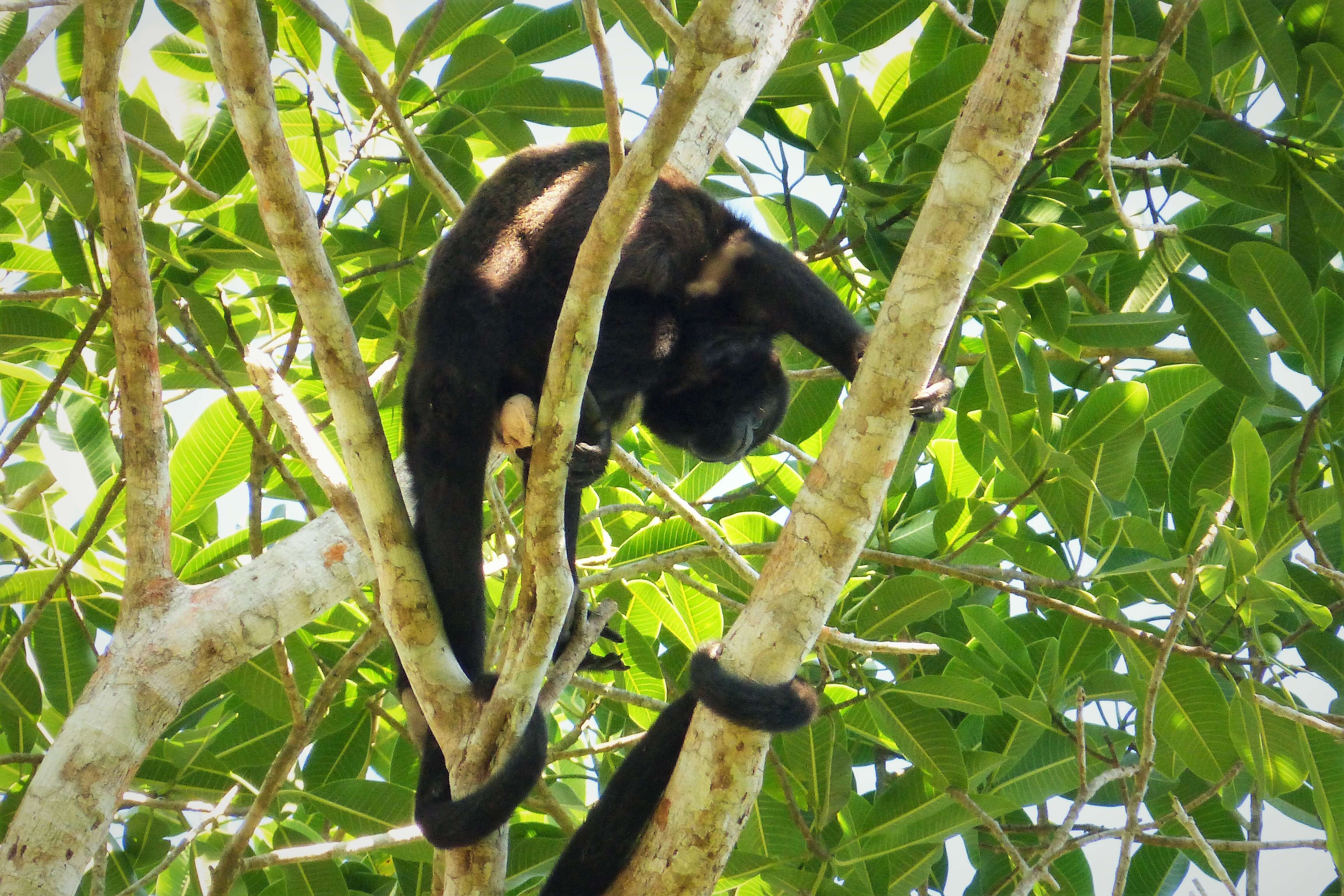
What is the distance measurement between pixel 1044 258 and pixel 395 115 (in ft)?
5.57

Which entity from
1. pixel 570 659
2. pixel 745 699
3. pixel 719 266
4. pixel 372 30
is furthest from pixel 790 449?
pixel 372 30

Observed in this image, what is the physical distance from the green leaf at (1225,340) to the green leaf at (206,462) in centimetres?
281

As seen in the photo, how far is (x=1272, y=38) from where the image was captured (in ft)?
10.1

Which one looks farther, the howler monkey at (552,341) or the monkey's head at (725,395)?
the monkey's head at (725,395)

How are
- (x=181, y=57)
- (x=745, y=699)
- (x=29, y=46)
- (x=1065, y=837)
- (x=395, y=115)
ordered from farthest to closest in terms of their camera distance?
(x=181, y=57) < (x=395, y=115) < (x=1065, y=837) < (x=29, y=46) < (x=745, y=699)

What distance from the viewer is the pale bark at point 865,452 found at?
2086 millimetres

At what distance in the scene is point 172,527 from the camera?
3369mm

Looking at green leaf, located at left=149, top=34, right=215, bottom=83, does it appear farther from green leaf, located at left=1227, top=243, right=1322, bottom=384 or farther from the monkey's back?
green leaf, located at left=1227, top=243, right=1322, bottom=384

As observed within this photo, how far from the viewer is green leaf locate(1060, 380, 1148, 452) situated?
2.85 metres

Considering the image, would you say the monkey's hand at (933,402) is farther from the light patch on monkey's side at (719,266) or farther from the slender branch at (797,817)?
the slender branch at (797,817)

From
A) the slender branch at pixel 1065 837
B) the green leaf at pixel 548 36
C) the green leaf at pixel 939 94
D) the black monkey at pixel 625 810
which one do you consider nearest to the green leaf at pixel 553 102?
the green leaf at pixel 548 36

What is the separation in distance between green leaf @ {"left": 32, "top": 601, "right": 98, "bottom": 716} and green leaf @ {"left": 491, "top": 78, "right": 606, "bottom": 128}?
1.97 m

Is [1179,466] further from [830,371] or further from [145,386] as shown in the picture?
[145,386]

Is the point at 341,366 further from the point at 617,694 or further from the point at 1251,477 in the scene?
the point at 1251,477
